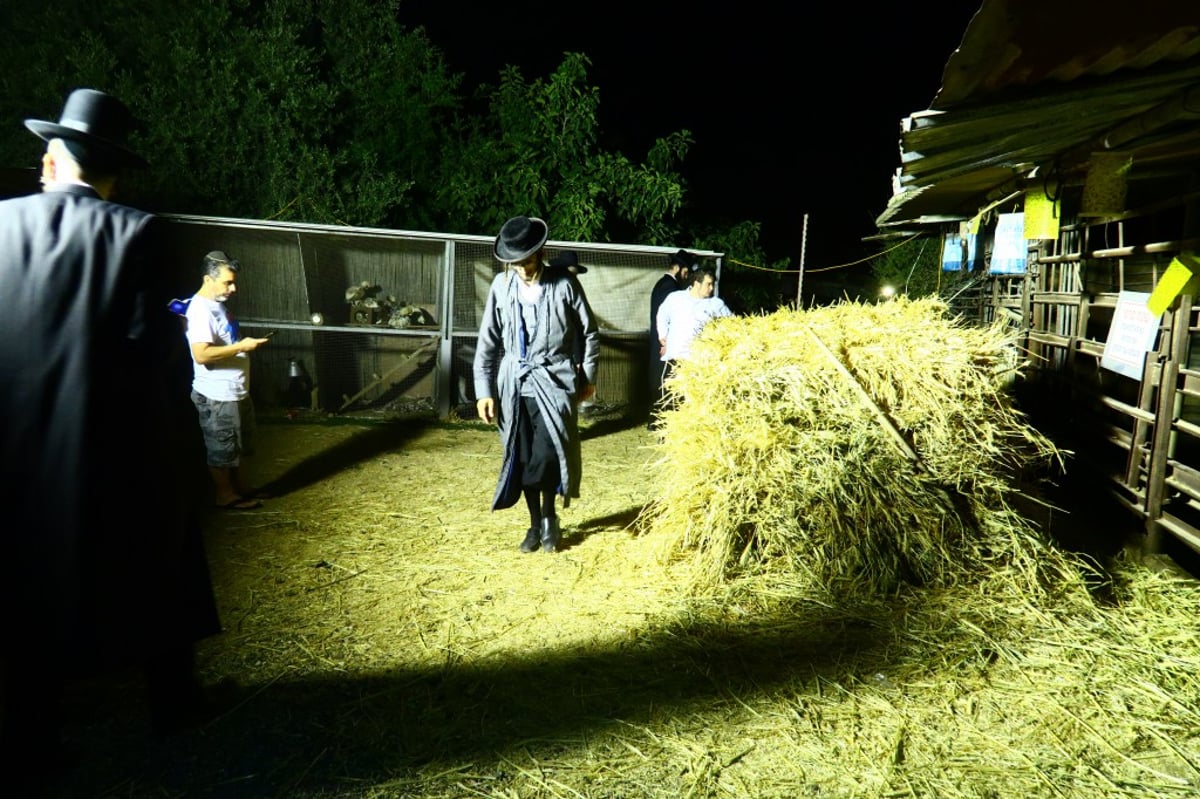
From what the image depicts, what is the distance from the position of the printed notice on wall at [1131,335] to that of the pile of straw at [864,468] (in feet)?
2.48

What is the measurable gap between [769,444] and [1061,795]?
74.7 inches

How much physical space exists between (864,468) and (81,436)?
334 cm

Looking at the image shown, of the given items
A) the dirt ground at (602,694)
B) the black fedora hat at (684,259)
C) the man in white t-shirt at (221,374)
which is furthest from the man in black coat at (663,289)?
the dirt ground at (602,694)

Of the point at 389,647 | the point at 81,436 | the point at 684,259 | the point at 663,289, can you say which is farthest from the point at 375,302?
the point at 81,436

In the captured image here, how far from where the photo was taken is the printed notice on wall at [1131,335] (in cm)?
410

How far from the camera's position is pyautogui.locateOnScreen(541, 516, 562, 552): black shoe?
4.75m

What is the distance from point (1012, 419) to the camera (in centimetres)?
398

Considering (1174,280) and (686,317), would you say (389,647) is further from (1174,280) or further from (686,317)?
(1174,280)

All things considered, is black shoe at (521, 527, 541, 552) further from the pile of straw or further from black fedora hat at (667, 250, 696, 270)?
black fedora hat at (667, 250, 696, 270)

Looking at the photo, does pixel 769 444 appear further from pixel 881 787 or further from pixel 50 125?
pixel 50 125

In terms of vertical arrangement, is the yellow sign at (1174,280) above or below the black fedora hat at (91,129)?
below

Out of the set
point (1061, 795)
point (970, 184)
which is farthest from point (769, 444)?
point (970, 184)

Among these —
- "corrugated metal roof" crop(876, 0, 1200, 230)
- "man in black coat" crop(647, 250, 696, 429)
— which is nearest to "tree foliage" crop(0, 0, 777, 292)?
"man in black coat" crop(647, 250, 696, 429)

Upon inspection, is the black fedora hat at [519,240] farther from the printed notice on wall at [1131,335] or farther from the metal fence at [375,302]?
the metal fence at [375,302]
